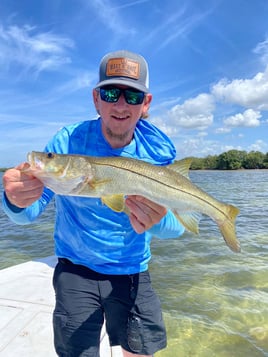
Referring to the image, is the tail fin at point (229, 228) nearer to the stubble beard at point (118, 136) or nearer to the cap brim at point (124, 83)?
the stubble beard at point (118, 136)

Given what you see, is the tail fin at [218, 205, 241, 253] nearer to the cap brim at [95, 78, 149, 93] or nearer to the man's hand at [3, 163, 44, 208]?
the cap brim at [95, 78, 149, 93]

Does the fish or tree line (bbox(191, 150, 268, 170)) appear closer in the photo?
the fish

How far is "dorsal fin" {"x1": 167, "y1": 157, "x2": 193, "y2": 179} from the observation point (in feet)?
9.39

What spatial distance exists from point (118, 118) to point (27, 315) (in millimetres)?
2751

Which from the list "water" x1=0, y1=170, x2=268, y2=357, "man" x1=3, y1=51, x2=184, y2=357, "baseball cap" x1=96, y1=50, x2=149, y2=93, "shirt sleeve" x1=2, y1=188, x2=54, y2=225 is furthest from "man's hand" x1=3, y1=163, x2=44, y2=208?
"water" x1=0, y1=170, x2=268, y2=357

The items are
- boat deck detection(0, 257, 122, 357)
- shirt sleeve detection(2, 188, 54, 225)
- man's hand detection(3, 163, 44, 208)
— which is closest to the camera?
man's hand detection(3, 163, 44, 208)

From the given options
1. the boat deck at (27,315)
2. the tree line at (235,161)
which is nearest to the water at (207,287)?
the boat deck at (27,315)

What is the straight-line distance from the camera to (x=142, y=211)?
267cm

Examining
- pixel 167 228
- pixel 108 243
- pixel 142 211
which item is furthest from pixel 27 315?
pixel 142 211

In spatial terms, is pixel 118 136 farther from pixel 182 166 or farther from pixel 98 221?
pixel 98 221

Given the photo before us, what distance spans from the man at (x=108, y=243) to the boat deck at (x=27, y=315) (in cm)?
77

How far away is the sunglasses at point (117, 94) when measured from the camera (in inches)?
114

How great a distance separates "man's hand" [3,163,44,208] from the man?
0.36m

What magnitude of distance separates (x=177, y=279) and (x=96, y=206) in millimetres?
5004
